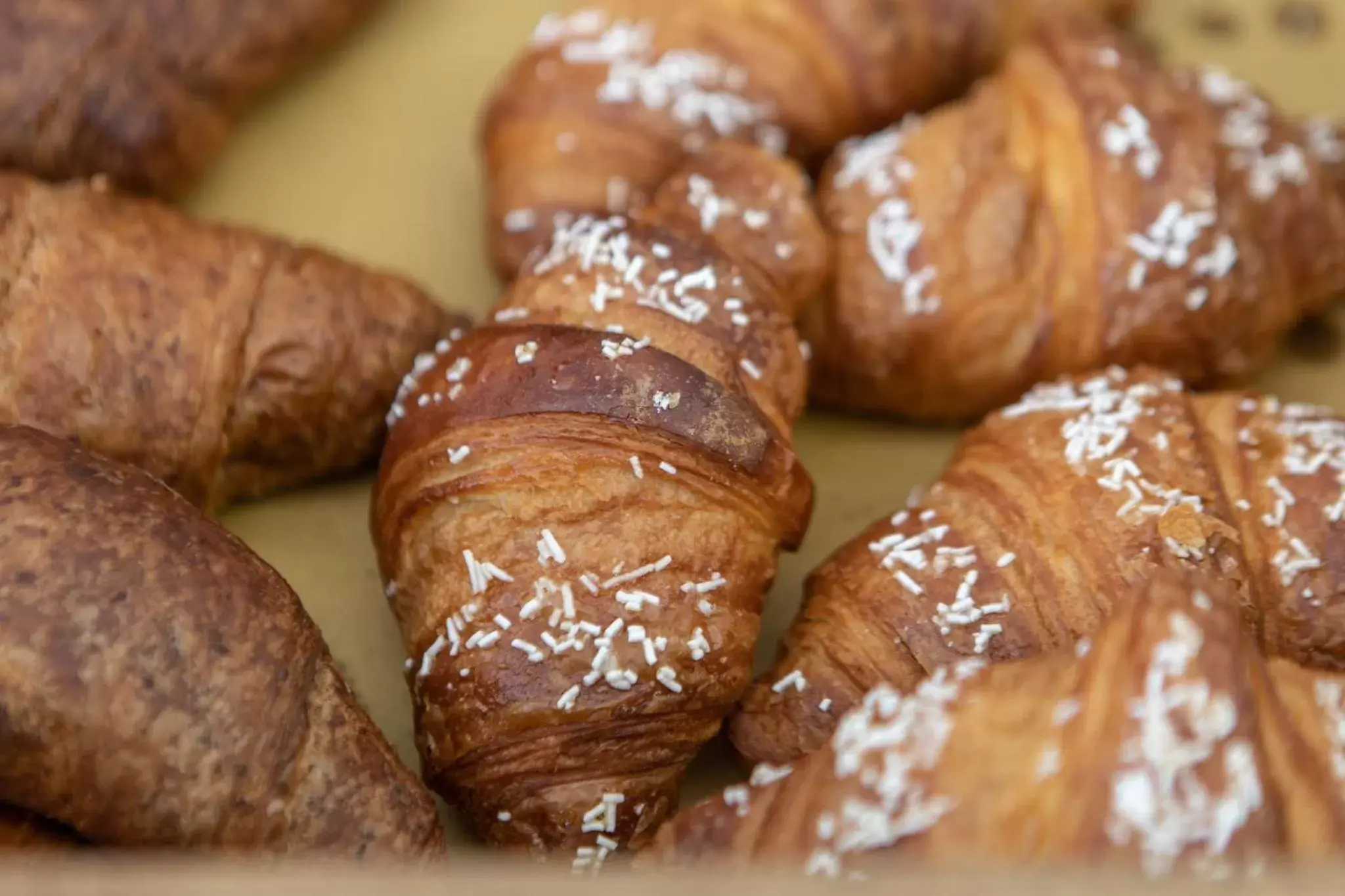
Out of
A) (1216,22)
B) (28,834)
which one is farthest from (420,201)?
(1216,22)

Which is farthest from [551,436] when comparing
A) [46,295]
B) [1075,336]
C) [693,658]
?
[1075,336]

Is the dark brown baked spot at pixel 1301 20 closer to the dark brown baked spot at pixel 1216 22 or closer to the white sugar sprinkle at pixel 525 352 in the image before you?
the dark brown baked spot at pixel 1216 22

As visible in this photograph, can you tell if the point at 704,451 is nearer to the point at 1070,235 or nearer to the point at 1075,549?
the point at 1075,549

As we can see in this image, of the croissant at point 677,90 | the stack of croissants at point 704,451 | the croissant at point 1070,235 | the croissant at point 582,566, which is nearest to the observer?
the stack of croissants at point 704,451

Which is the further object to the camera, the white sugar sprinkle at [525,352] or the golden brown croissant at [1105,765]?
the white sugar sprinkle at [525,352]

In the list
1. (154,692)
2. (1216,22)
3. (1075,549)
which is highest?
(1216,22)

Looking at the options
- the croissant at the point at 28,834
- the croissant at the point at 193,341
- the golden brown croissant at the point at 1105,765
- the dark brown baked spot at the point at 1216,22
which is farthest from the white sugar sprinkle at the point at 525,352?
the dark brown baked spot at the point at 1216,22
